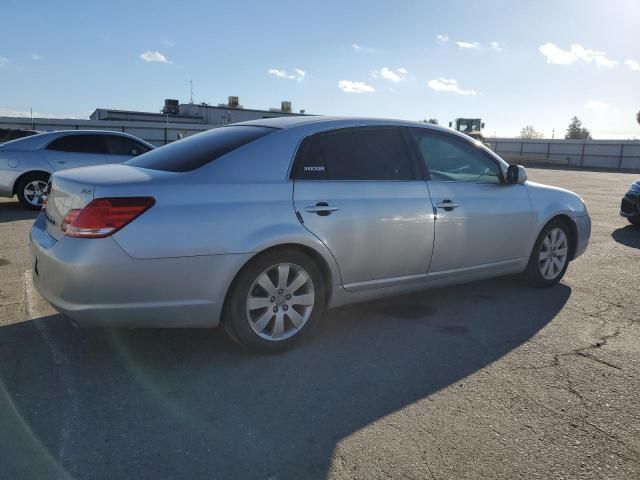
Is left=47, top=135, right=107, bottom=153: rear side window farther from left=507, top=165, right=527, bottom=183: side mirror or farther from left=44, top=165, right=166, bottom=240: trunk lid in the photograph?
left=507, top=165, right=527, bottom=183: side mirror

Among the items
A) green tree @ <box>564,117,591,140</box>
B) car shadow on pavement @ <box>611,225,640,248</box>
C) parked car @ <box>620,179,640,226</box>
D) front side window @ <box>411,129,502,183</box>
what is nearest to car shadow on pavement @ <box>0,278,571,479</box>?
front side window @ <box>411,129,502,183</box>

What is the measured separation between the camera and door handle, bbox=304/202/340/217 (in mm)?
3554

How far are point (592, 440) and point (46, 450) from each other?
2711mm

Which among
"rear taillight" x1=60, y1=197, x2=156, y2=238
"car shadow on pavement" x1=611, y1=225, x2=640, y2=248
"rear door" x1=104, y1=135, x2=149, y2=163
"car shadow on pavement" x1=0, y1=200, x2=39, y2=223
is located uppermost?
"rear door" x1=104, y1=135, x2=149, y2=163

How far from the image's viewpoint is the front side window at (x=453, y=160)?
433 cm

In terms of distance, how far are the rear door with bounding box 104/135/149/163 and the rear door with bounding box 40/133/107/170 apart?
3.4 inches

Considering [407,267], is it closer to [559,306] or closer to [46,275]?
[559,306]

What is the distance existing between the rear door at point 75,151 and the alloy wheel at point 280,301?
714 cm

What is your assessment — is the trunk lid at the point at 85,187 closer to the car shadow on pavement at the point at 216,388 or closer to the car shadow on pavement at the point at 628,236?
the car shadow on pavement at the point at 216,388

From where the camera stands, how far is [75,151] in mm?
9477

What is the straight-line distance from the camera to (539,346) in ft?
12.6

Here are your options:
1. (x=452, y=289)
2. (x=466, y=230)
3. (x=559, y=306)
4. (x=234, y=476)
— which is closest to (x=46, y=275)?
(x=234, y=476)

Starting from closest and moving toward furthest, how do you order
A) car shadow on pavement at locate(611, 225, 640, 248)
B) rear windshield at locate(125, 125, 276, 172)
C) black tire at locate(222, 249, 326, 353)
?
black tire at locate(222, 249, 326, 353) → rear windshield at locate(125, 125, 276, 172) → car shadow on pavement at locate(611, 225, 640, 248)

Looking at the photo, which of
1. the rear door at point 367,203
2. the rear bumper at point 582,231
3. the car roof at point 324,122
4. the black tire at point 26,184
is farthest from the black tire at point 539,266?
the black tire at point 26,184
